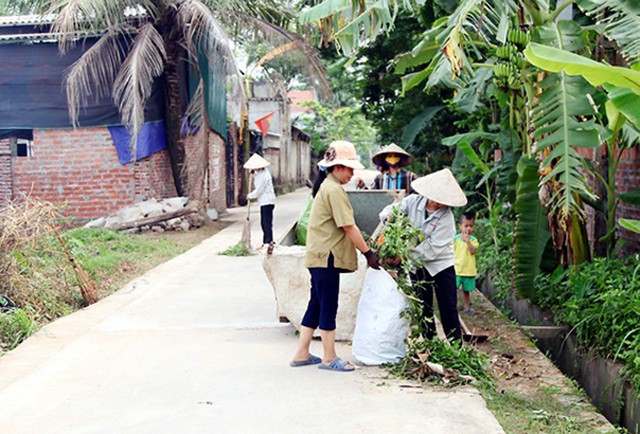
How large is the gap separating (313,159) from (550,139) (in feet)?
170

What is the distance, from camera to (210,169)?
21.8m

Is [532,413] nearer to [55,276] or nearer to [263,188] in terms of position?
[55,276]

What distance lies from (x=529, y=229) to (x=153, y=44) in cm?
1112

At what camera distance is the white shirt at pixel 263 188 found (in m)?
12.2

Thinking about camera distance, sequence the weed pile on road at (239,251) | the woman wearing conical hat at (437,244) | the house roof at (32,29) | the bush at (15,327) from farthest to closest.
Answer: the house roof at (32,29), the weed pile on road at (239,251), the bush at (15,327), the woman wearing conical hat at (437,244)

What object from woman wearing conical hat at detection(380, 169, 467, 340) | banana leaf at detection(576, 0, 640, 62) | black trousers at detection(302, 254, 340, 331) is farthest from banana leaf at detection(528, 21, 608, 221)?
black trousers at detection(302, 254, 340, 331)

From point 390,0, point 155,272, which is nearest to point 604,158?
point 390,0

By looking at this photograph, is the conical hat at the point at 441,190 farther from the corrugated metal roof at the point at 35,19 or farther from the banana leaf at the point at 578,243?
the corrugated metal roof at the point at 35,19

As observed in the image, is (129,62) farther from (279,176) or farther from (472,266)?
(279,176)

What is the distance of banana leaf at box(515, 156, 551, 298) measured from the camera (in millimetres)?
7367

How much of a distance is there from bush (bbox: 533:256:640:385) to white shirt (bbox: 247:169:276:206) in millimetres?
5728

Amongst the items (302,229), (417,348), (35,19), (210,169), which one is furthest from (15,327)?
(210,169)

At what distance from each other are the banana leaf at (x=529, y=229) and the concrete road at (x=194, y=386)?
2078 millimetres

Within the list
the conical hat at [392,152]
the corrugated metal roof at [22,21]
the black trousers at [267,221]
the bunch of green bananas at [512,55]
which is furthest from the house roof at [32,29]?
the bunch of green bananas at [512,55]
